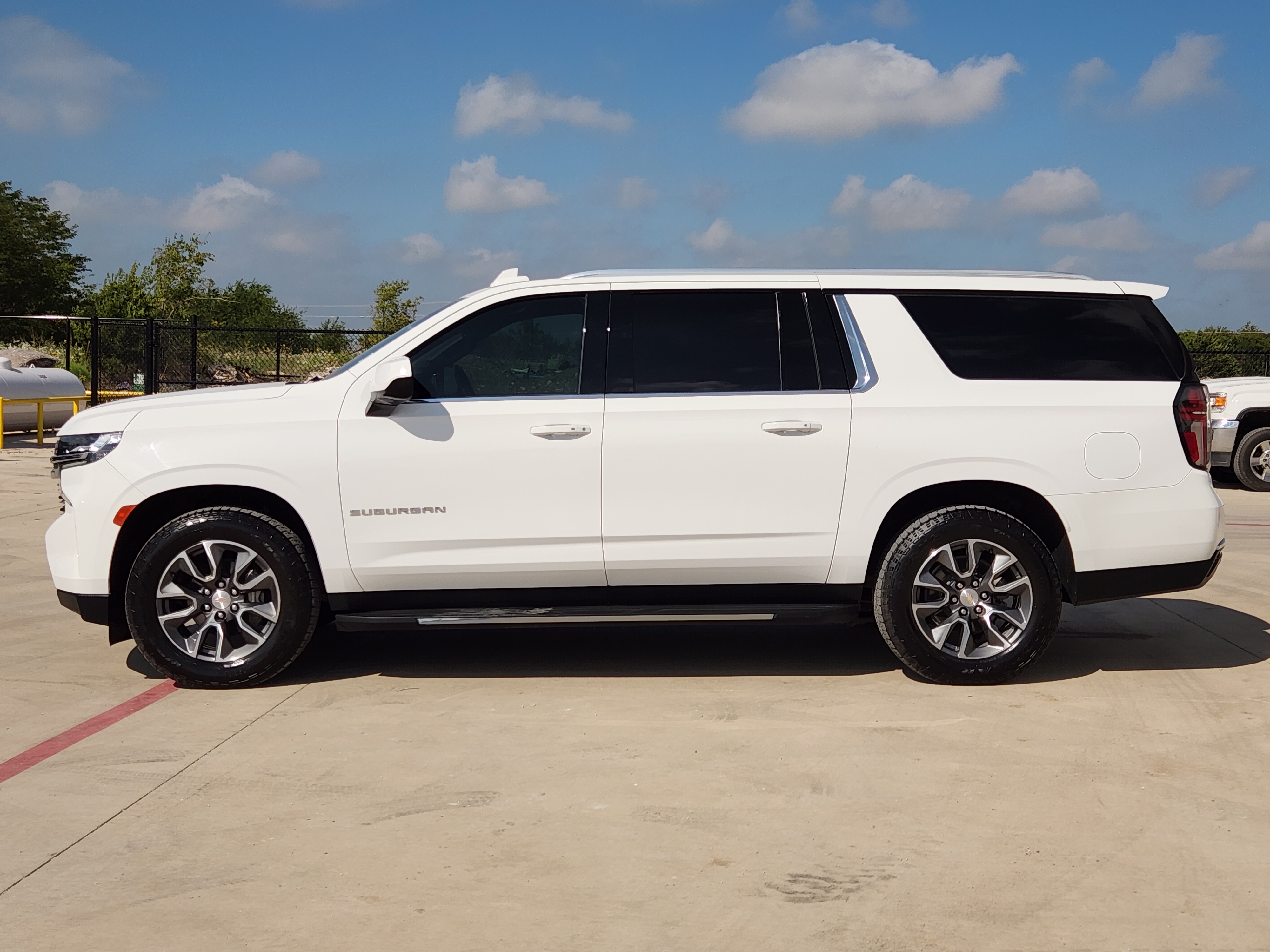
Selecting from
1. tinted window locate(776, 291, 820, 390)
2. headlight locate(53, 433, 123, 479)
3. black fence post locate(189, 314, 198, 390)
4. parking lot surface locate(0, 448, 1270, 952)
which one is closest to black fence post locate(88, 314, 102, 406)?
black fence post locate(189, 314, 198, 390)

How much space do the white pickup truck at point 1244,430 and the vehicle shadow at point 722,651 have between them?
8309 millimetres

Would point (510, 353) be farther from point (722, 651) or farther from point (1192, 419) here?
point (1192, 419)

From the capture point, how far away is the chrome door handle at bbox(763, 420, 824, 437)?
572cm

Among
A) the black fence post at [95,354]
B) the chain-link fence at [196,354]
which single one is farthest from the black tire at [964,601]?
the black fence post at [95,354]

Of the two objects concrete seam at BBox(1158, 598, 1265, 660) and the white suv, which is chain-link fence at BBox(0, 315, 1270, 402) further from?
concrete seam at BBox(1158, 598, 1265, 660)

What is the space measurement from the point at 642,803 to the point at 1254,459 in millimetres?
13406

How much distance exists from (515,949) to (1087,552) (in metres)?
3.69

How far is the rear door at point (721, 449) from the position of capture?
5707 mm

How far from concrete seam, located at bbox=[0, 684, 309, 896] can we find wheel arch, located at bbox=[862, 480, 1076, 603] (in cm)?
Answer: 279

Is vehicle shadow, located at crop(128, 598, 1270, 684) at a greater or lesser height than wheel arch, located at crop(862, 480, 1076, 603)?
lesser

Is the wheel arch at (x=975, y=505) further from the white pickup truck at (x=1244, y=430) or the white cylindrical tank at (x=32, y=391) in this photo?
the white cylindrical tank at (x=32, y=391)

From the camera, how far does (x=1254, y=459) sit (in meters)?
15.3

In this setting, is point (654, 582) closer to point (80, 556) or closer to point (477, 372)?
point (477, 372)

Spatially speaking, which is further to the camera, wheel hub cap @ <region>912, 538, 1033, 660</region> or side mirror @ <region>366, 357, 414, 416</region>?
wheel hub cap @ <region>912, 538, 1033, 660</region>
